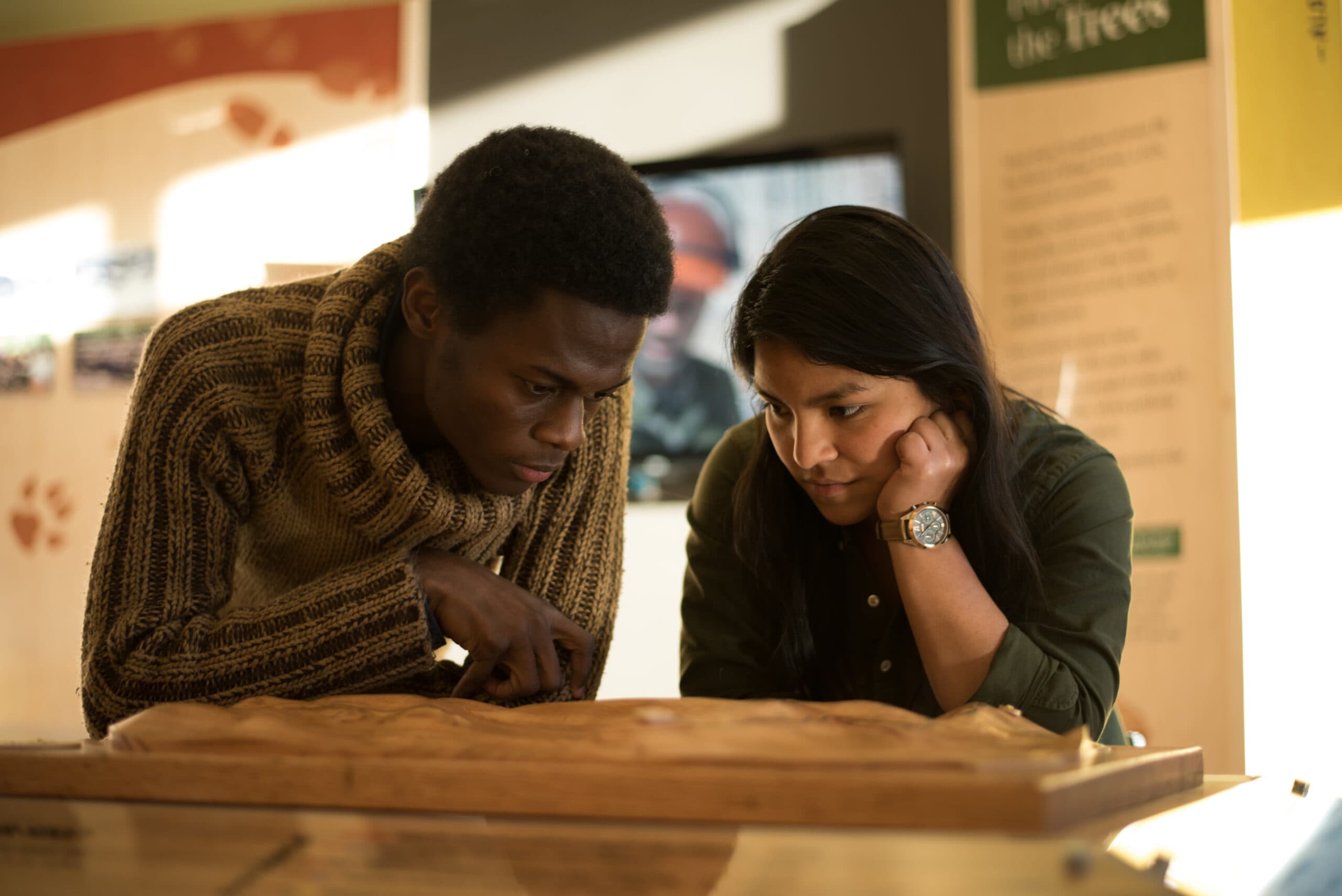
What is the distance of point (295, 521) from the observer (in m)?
1.34

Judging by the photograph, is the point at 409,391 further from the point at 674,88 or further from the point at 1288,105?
the point at 674,88

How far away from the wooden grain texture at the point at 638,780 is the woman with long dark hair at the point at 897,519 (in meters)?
0.44

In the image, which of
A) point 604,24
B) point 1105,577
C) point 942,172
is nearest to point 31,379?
point 604,24

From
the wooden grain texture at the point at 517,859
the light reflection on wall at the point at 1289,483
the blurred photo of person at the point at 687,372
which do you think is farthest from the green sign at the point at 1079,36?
the wooden grain texture at the point at 517,859

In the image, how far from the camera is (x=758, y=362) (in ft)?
4.26

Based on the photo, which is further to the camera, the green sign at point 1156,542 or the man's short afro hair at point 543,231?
the green sign at point 1156,542

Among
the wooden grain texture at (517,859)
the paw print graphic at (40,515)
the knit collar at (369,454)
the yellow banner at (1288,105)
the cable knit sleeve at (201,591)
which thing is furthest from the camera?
the paw print graphic at (40,515)

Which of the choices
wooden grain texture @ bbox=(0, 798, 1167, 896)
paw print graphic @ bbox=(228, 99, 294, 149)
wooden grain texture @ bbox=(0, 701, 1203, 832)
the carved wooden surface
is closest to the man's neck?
the carved wooden surface

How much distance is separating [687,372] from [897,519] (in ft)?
7.01

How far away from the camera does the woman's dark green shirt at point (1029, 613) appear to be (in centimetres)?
117

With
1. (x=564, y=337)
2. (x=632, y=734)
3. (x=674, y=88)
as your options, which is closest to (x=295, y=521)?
(x=564, y=337)

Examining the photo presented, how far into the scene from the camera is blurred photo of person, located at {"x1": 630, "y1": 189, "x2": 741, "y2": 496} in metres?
3.37

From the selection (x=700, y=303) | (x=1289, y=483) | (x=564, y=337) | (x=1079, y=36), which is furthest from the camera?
(x=700, y=303)

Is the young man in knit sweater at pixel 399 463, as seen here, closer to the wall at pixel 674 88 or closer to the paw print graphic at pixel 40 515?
the wall at pixel 674 88
